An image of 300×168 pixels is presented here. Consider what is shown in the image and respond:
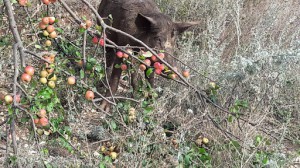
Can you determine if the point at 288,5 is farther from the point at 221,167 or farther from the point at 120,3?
the point at 221,167

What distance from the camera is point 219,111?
412cm

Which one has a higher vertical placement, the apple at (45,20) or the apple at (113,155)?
the apple at (45,20)

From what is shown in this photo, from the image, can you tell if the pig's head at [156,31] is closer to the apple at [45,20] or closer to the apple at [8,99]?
the apple at [45,20]

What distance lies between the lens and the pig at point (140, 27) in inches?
175

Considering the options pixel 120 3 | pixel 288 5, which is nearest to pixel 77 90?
pixel 120 3

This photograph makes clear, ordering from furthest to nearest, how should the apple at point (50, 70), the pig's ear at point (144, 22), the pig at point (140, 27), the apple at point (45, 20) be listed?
the pig at point (140, 27), the pig's ear at point (144, 22), the apple at point (45, 20), the apple at point (50, 70)

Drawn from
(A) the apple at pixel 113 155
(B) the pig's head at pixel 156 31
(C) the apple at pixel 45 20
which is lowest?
(A) the apple at pixel 113 155

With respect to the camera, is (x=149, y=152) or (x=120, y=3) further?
(x=120, y=3)

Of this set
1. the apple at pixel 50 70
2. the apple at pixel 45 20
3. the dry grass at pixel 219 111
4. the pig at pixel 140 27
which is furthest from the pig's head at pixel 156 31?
the apple at pixel 50 70

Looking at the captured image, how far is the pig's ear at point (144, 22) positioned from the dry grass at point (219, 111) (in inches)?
26.4

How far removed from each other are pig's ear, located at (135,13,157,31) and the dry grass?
2.20 feet

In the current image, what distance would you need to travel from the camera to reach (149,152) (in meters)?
3.21

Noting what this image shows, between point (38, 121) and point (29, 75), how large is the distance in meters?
0.26

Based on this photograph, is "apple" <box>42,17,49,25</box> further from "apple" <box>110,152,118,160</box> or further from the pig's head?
the pig's head
